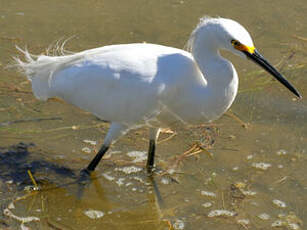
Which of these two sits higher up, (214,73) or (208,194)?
(214,73)

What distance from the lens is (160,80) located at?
3.82m

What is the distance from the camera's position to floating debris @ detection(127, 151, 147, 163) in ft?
15.2

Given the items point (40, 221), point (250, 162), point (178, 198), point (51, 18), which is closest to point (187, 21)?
point (51, 18)

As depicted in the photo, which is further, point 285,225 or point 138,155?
point 138,155

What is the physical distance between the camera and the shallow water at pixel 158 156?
13.1ft

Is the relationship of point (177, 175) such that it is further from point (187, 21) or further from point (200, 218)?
point (187, 21)

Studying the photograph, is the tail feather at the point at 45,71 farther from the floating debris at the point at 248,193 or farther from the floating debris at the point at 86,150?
the floating debris at the point at 248,193

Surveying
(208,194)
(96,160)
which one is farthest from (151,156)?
(208,194)

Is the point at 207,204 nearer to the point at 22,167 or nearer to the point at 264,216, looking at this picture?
the point at 264,216

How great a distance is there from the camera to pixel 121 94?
13.0ft

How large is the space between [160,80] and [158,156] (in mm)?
1052

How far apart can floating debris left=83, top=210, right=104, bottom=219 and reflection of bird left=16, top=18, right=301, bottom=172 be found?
0.48m

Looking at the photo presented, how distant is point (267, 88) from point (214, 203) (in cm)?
184

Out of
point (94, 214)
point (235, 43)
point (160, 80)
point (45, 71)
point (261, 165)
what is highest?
point (235, 43)
